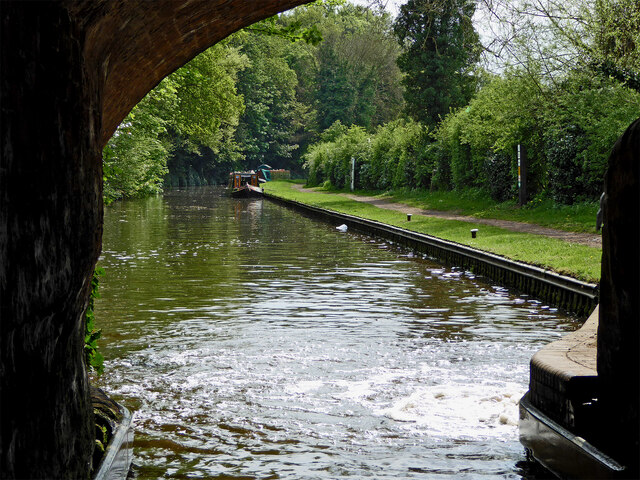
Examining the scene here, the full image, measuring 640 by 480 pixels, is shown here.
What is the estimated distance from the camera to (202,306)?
11602 mm

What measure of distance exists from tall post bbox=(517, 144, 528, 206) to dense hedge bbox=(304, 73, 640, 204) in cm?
39

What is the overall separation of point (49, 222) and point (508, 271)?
11.2 meters

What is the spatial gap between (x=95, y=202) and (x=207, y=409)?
3477mm

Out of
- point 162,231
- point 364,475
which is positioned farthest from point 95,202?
point 162,231

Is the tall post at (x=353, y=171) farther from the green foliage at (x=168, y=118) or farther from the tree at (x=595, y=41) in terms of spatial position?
the tree at (x=595, y=41)

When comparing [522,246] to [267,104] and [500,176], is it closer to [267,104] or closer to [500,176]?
[500,176]

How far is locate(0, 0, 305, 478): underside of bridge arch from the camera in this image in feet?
10.6

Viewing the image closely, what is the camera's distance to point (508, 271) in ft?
44.9

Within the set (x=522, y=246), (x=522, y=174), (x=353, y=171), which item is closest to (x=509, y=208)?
(x=522, y=174)

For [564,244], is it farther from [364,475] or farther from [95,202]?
[95,202]

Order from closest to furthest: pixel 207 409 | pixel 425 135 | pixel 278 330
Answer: pixel 207 409, pixel 278 330, pixel 425 135

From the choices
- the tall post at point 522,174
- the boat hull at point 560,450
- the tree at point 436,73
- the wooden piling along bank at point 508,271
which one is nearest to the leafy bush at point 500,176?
the tall post at point 522,174

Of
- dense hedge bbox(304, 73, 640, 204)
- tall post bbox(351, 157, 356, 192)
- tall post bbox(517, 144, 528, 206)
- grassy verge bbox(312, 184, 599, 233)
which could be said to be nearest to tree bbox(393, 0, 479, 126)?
dense hedge bbox(304, 73, 640, 204)

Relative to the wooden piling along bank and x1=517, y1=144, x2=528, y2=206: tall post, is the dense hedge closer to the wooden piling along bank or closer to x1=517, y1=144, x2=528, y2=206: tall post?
x1=517, y1=144, x2=528, y2=206: tall post
